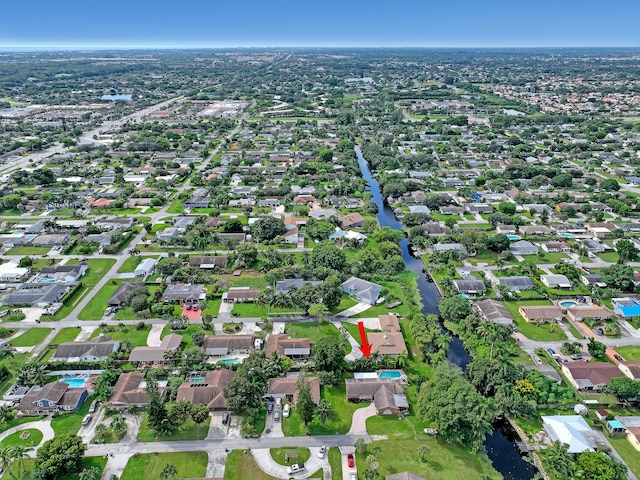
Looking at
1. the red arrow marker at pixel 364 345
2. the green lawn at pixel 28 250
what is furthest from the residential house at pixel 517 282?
the green lawn at pixel 28 250

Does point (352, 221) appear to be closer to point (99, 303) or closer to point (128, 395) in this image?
point (99, 303)

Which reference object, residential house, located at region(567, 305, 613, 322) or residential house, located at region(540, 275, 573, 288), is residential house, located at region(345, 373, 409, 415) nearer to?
residential house, located at region(567, 305, 613, 322)

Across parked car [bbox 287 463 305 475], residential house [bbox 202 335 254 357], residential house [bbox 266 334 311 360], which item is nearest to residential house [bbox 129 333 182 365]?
residential house [bbox 202 335 254 357]

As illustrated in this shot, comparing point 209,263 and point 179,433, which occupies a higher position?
point 209,263

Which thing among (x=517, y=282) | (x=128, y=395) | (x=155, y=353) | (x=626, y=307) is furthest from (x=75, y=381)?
(x=626, y=307)

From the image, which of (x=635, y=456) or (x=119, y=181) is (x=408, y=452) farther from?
(x=119, y=181)

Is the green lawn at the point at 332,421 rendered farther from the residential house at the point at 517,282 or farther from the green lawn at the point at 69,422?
the residential house at the point at 517,282
